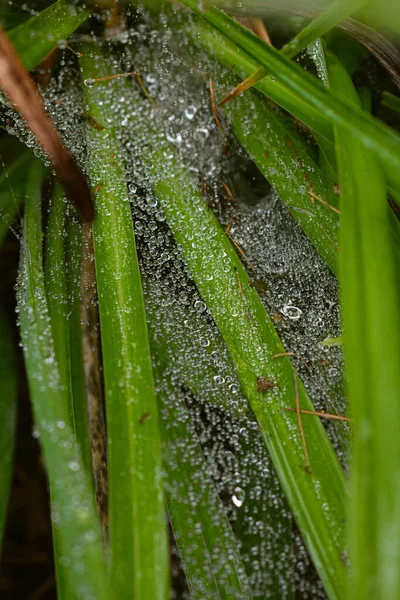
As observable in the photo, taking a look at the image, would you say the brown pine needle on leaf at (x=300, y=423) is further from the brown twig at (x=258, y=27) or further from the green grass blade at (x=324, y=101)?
the brown twig at (x=258, y=27)

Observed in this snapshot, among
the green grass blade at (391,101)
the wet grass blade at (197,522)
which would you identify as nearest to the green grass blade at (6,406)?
the wet grass blade at (197,522)

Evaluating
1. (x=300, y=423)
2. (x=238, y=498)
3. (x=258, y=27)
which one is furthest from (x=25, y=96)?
(x=238, y=498)

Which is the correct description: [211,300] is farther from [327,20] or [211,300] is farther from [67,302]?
[327,20]

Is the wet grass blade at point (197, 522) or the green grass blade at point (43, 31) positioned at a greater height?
the green grass blade at point (43, 31)

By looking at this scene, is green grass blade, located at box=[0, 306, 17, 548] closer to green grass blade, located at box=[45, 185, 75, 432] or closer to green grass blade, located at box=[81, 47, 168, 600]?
green grass blade, located at box=[45, 185, 75, 432]

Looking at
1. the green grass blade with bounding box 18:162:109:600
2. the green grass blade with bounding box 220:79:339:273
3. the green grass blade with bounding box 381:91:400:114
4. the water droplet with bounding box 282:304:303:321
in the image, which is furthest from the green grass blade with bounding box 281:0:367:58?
the green grass blade with bounding box 18:162:109:600

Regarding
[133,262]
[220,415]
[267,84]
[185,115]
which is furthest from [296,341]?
[185,115]

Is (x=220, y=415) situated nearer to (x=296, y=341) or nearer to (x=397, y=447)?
(x=296, y=341)
